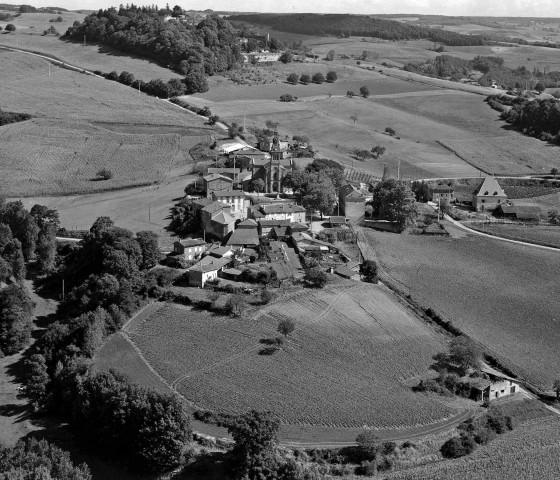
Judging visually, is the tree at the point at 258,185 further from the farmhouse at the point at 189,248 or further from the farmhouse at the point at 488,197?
the farmhouse at the point at 488,197

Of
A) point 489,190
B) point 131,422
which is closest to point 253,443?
point 131,422

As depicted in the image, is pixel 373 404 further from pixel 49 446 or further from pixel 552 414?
pixel 49 446

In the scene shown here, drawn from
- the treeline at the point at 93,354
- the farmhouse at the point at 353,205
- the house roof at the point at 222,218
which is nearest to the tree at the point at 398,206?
the farmhouse at the point at 353,205

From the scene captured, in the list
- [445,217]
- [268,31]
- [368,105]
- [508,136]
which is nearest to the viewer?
[445,217]

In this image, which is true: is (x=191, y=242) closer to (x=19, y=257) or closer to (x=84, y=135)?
(x=19, y=257)

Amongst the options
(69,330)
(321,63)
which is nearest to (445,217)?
(69,330)

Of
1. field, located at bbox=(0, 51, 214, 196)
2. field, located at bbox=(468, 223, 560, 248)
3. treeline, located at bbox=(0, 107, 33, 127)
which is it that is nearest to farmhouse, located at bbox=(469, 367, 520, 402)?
field, located at bbox=(468, 223, 560, 248)
